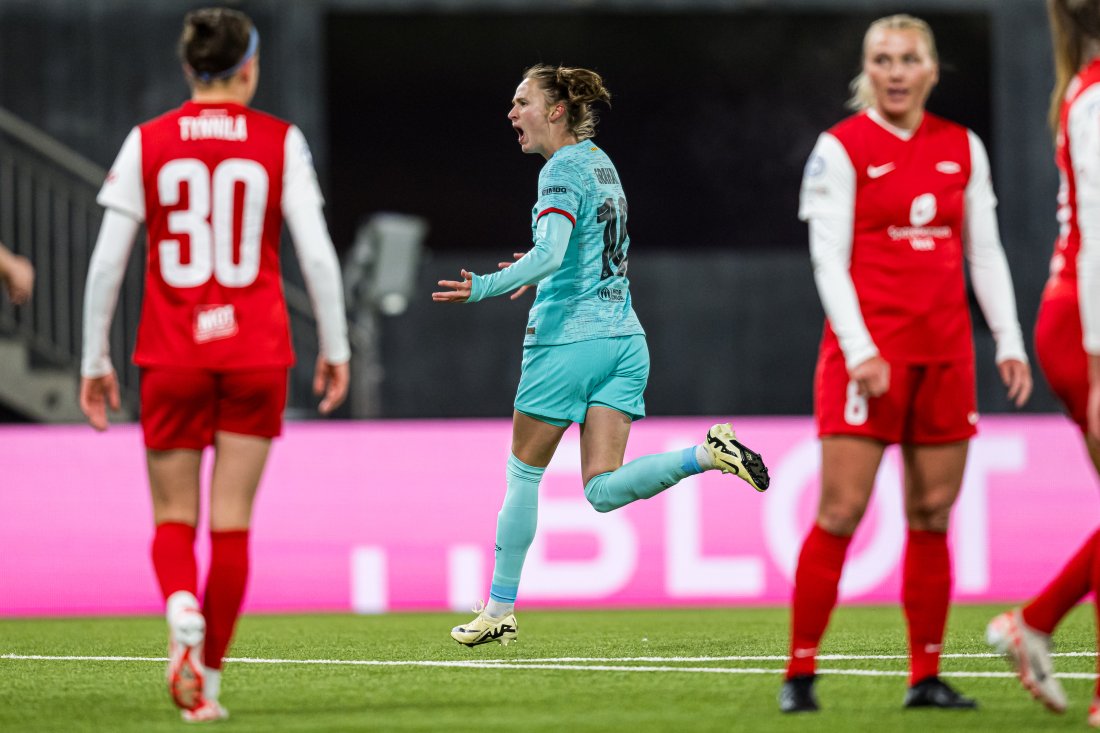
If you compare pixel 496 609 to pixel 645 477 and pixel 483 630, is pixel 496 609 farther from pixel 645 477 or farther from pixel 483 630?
pixel 645 477

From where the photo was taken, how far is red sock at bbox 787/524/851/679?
145 inches

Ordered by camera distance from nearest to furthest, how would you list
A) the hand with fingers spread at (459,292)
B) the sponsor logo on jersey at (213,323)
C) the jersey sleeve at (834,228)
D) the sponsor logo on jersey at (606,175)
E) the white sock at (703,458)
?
1. the jersey sleeve at (834,228)
2. the sponsor logo on jersey at (213,323)
3. the hand with fingers spread at (459,292)
4. the white sock at (703,458)
5. the sponsor logo on jersey at (606,175)

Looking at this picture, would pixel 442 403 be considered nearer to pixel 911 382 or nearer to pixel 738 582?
pixel 738 582

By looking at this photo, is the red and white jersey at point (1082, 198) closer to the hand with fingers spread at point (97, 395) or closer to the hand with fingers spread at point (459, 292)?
the hand with fingers spread at point (459, 292)

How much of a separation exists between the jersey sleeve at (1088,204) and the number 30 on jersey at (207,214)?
5.81ft

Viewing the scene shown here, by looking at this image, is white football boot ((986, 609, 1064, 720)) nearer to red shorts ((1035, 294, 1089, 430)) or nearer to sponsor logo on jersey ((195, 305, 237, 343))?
red shorts ((1035, 294, 1089, 430))

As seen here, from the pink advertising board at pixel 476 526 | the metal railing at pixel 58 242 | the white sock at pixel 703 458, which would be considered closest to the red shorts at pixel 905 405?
the white sock at pixel 703 458

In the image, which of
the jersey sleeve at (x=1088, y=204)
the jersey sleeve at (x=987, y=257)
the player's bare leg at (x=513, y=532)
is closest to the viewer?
the jersey sleeve at (x=1088, y=204)

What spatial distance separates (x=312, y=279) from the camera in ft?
12.3

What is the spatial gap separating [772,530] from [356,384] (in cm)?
515

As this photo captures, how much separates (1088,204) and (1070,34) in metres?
0.44

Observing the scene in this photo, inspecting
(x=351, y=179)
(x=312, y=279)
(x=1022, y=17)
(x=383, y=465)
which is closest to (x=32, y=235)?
(x=351, y=179)

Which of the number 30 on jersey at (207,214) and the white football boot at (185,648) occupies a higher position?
the number 30 on jersey at (207,214)

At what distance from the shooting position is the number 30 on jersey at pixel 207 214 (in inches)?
145
